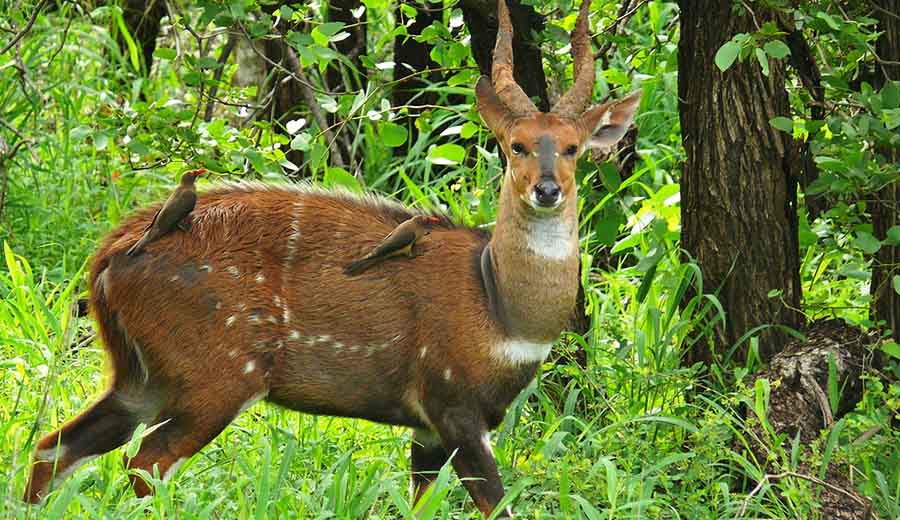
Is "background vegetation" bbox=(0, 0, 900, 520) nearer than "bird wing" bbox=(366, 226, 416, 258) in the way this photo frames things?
Yes

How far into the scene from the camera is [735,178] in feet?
17.8

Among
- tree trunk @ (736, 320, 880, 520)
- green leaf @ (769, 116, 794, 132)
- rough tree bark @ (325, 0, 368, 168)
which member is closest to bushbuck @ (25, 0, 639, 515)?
green leaf @ (769, 116, 794, 132)

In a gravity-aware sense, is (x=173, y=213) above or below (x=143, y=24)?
above

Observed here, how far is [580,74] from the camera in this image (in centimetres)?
488

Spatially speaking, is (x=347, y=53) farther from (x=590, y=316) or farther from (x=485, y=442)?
(x=485, y=442)

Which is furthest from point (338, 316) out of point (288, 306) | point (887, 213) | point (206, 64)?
point (887, 213)

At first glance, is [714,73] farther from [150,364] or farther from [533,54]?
[150,364]

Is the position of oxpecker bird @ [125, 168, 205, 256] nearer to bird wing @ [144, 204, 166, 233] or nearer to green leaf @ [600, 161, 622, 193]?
bird wing @ [144, 204, 166, 233]

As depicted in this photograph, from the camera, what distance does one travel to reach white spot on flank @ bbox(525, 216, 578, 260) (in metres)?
4.68

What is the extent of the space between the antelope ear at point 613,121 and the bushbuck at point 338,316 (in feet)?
0.04

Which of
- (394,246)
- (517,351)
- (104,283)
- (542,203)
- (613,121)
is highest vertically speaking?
(613,121)

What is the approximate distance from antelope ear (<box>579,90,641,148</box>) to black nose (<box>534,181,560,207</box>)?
43cm

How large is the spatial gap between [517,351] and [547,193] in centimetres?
51

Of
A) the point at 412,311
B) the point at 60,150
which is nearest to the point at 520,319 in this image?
the point at 412,311
